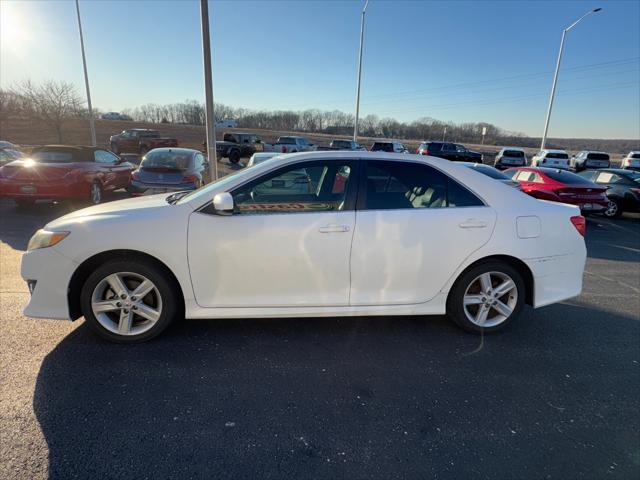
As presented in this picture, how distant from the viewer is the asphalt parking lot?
2.07 metres

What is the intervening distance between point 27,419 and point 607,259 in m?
8.36

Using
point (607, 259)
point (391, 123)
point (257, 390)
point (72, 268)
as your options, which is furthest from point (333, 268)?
point (391, 123)

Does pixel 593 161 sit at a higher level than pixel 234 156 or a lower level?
higher

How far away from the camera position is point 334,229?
121 inches

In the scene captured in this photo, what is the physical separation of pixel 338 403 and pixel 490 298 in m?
1.83


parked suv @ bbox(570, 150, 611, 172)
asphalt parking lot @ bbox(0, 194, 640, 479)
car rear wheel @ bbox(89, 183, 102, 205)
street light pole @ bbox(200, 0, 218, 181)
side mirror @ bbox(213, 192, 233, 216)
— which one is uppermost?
street light pole @ bbox(200, 0, 218, 181)

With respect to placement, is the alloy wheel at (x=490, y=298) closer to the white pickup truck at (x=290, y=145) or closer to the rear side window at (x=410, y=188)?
the rear side window at (x=410, y=188)

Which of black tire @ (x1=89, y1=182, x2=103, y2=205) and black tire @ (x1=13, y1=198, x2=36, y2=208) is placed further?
black tire @ (x1=13, y1=198, x2=36, y2=208)

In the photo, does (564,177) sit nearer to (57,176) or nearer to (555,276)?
(555,276)

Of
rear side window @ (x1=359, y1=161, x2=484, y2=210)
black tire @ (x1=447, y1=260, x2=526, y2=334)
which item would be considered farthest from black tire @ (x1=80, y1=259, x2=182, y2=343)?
black tire @ (x1=447, y1=260, x2=526, y2=334)

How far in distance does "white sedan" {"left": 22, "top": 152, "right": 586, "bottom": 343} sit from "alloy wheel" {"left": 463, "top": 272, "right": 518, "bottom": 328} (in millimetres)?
11

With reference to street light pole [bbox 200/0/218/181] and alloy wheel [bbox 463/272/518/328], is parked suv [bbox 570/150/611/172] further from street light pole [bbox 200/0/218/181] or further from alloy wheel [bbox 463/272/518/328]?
alloy wheel [bbox 463/272/518/328]

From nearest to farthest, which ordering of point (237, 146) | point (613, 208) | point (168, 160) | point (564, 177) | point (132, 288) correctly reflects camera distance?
point (132, 288), point (168, 160), point (564, 177), point (613, 208), point (237, 146)

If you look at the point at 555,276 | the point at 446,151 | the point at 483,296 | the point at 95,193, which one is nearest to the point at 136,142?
the point at 95,193
